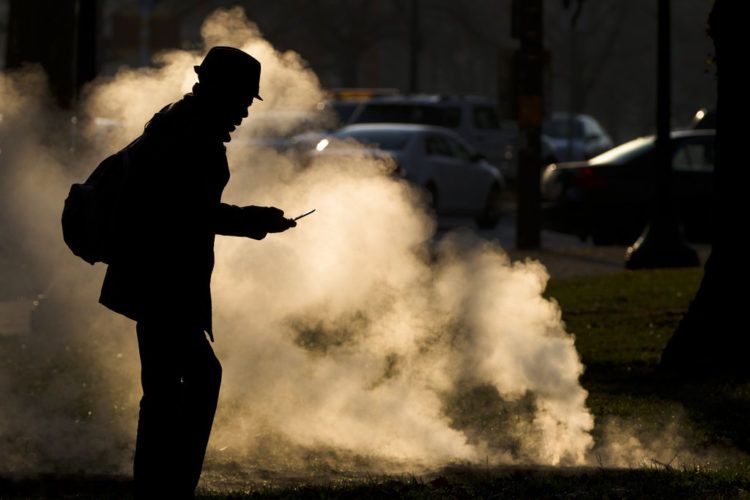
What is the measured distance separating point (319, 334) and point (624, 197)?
36.5 feet

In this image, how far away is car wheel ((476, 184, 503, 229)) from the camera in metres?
25.7

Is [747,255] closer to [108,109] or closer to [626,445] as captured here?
Result: [626,445]

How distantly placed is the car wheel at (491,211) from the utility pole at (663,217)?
7960mm

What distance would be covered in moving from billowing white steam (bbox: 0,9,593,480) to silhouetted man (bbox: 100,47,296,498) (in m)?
1.43

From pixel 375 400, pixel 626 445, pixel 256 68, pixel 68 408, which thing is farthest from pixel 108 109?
pixel 256 68

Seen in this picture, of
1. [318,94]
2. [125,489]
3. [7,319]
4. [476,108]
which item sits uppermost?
[476,108]

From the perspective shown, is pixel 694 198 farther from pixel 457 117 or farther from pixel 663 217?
pixel 457 117

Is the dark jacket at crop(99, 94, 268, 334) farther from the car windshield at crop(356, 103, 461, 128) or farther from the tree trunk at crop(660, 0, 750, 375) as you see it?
the car windshield at crop(356, 103, 461, 128)

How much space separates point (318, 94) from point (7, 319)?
3157mm

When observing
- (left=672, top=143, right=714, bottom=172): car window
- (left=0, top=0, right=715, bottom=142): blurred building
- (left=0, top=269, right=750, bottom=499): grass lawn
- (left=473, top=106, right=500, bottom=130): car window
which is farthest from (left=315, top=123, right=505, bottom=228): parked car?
(left=0, top=269, right=750, bottom=499): grass lawn

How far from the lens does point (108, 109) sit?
11211mm

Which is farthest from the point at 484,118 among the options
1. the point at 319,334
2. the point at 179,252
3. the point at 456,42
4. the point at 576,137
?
the point at 456,42

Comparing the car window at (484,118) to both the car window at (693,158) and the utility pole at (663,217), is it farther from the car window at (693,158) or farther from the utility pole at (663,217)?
the utility pole at (663,217)

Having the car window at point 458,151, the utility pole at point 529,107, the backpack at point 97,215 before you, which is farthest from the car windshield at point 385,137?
the backpack at point 97,215
